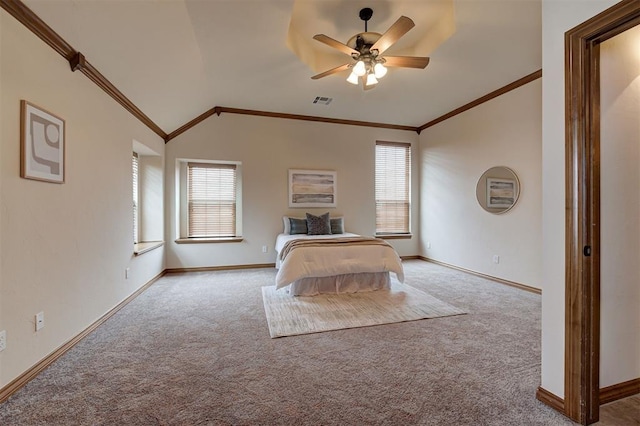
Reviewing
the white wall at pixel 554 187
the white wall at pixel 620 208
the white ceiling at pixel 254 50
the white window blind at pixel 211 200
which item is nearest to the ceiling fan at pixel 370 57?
the white ceiling at pixel 254 50

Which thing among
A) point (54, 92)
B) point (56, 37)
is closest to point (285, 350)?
point (54, 92)

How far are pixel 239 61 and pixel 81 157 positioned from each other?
77.4 inches

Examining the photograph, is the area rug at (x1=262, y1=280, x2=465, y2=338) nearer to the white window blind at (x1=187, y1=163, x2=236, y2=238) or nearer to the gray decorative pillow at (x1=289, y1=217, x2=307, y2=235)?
the gray decorative pillow at (x1=289, y1=217, x2=307, y2=235)

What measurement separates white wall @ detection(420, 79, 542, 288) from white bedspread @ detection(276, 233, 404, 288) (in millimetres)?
1730

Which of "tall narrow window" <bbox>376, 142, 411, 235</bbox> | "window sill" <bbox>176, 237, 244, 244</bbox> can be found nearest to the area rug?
"window sill" <bbox>176, 237, 244, 244</bbox>

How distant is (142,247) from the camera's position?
13.0 feet

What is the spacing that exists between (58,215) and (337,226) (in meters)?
3.87

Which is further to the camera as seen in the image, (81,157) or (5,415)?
(81,157)

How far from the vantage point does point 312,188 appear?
17.8ft

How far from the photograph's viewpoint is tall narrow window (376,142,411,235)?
5941mm

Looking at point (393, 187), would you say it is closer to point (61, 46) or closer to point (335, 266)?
point (335, 266)

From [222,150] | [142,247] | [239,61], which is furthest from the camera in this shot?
[222,150]

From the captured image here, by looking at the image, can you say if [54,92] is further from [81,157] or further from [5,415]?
[5,415]

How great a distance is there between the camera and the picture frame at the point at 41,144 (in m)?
1.82
